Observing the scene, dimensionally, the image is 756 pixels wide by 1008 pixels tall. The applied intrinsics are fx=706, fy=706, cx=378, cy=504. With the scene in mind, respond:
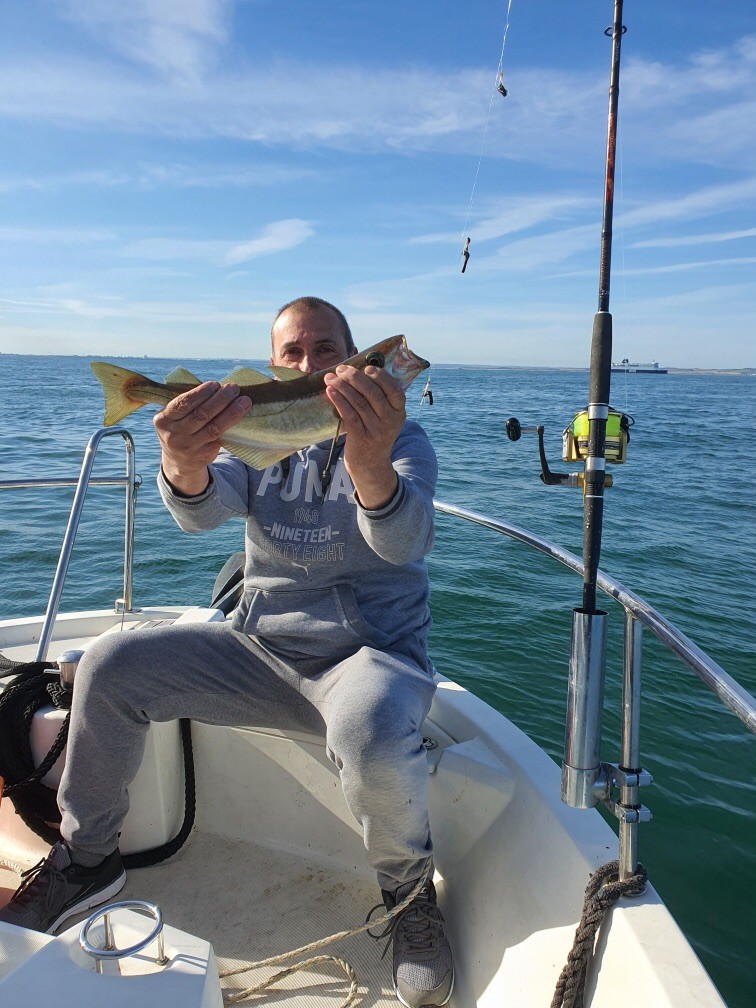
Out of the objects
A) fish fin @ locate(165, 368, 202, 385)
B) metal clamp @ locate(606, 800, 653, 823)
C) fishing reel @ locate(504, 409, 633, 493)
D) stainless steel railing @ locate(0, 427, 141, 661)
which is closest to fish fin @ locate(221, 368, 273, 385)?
fish fin @ locate(165, 368, 202, 385)

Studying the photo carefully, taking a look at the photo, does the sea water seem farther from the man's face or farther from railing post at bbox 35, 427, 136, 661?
railing post at bbox 35, 427, 136, 661

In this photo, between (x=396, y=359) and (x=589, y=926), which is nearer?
(x=589, y=926)

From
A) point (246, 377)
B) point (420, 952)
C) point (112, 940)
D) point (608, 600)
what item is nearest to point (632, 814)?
point (420, 952)

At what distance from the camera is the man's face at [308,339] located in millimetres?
2881

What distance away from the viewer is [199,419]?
7.48ft

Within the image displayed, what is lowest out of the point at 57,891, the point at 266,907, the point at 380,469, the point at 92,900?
the point at 266,907

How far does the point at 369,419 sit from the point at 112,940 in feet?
4.98

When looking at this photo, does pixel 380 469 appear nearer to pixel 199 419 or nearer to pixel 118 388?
pixel 199 419

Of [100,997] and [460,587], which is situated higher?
[100,997]

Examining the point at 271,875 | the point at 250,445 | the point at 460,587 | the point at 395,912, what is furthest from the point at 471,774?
the point at 460,587

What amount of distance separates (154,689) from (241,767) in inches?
26.7

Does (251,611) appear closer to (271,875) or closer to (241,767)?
(241,767)

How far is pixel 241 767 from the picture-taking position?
3029 millimetres

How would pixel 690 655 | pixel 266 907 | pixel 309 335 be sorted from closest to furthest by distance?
pixel 690 655
pixel 266 907
pixel 309 335
